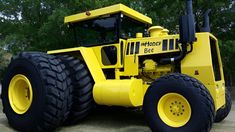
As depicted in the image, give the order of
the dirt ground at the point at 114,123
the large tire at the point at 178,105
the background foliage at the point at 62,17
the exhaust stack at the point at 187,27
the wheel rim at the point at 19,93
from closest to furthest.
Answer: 1. the large tire at the point at 178,105
2. the exhaust stack at the point at 187,27
3. the dirt ground at the point at 114,123
4. the wheel rim at the point at 19,93
5. the background foliage at the point at 62,17

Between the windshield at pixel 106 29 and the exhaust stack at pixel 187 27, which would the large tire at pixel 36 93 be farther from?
the exhaust stack at pixel 187 27

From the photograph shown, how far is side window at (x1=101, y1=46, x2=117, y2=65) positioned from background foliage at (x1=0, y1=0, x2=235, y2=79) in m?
6.89

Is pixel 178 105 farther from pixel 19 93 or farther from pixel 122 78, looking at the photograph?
pixel 19 93

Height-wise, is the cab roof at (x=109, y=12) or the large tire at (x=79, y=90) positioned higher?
the cab roof at (x=109, y=12)

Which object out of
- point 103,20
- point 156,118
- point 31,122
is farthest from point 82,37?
point 156,118

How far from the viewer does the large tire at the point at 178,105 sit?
16.5 feet

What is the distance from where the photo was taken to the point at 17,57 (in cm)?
654

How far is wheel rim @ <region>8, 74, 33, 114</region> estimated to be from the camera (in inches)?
254


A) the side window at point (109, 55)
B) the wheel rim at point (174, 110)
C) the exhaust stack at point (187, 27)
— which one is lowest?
the wheel rim at point (174, 110)

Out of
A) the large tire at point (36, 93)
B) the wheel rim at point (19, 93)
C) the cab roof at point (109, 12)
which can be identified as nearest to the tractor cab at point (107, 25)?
the cab roof at point (109, 12)

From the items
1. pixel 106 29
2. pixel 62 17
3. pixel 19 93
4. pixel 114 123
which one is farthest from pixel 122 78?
pixel 62 17

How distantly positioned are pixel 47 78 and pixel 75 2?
1013cm

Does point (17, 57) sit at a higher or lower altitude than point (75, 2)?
A: lower

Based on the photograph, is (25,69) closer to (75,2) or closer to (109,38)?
(109,38)
